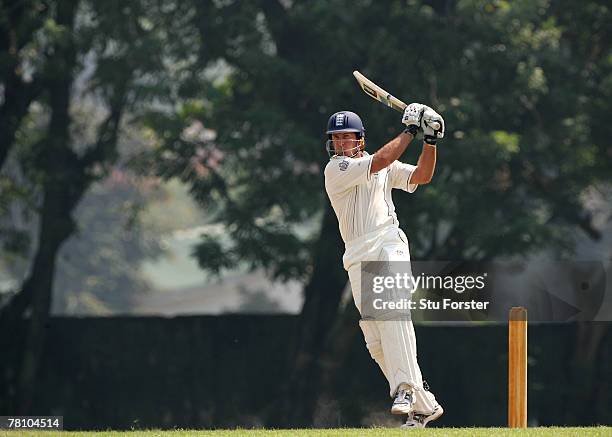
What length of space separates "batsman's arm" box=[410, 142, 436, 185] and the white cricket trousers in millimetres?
484

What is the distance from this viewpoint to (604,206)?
35.4 metres

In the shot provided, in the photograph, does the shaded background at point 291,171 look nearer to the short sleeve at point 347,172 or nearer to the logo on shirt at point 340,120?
the logo on shirt at point 340,120

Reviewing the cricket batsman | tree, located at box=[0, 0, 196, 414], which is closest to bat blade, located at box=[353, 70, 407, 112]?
the cricket batsman

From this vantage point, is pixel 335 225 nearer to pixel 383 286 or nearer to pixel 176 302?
pixel 383 286

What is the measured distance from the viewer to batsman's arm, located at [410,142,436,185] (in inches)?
489

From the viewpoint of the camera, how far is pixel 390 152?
1224 centimetres

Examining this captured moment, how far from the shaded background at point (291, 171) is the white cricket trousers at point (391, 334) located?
40.6 ft

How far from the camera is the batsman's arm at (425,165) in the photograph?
12.4 m

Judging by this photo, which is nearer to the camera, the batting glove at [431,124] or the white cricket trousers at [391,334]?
the batting glove at [431,124]

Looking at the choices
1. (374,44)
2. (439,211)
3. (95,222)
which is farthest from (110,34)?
(95,222)

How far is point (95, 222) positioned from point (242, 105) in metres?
50.2

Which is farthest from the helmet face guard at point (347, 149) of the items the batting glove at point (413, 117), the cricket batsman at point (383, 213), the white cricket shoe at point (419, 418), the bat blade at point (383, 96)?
the white cricket shoe at point (419, 418)

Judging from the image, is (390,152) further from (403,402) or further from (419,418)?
(419,418)

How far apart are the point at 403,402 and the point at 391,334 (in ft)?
1.95
